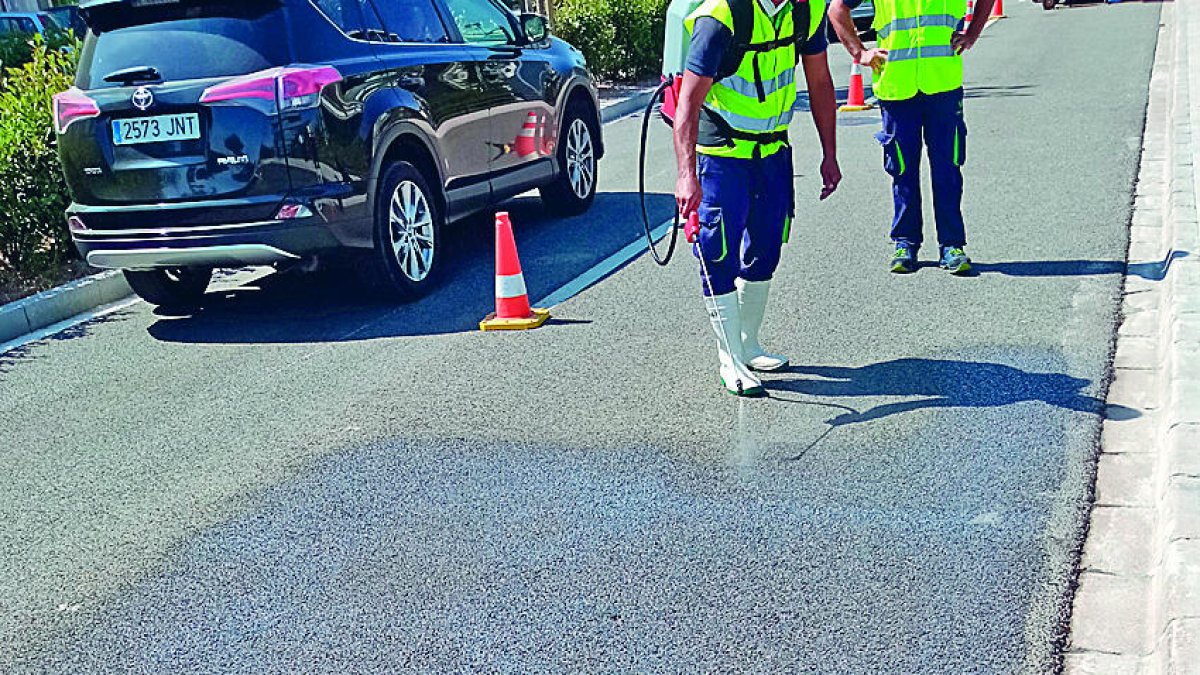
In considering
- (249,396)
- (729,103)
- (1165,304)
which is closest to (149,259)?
(249,396)

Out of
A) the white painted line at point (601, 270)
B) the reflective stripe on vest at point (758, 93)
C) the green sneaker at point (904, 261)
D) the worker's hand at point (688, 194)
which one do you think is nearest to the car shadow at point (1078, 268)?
the green sneaker at point (904, 261)

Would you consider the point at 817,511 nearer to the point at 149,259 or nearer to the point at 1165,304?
the point at 1165,304

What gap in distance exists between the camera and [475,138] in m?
7.88

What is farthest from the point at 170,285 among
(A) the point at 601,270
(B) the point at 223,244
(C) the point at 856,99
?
(C) the point at 856,99

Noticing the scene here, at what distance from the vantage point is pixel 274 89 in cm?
632

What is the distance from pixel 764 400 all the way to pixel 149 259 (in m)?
3.35

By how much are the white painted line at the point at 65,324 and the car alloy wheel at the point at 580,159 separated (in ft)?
10.3

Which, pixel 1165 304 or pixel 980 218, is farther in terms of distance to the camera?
pixel 980 218

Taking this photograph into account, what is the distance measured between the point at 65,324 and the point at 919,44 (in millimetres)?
5017

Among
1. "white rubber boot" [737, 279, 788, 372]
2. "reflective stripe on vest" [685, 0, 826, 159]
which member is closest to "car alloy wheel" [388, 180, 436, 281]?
"white rubber boot" [737, 279, 788, 372]

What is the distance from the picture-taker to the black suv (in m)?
6.39

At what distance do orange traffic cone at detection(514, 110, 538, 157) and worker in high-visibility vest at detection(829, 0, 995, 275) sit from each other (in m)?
2.37

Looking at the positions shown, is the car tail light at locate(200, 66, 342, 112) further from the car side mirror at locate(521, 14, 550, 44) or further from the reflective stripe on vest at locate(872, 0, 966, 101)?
the reflective stripe on vest at locate(872, 0, 966, 101)

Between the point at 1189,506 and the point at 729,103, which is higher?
the point at 729,103
